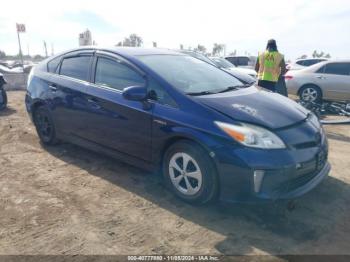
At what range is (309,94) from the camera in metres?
10.6

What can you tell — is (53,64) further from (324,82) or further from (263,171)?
(324,82)

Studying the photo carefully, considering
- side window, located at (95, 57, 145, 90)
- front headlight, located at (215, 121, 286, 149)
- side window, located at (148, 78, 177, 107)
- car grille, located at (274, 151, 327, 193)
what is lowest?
car grille, located at (274, 151, 327, 193)

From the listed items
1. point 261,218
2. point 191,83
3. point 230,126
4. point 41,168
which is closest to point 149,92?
point 191,83

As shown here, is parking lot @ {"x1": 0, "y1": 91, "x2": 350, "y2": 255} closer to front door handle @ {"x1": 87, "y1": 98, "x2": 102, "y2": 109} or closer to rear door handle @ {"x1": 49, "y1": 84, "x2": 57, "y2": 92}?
front door handle @ {"x1": 87, "y1": 98, "x2": 102, "y2": 109}

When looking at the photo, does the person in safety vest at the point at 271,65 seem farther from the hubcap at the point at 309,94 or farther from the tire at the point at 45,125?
the tire at the point at 45,125

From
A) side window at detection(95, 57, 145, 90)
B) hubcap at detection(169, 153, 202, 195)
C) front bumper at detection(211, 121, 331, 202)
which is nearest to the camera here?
front bumper at detection(211, 121, 331, 202)

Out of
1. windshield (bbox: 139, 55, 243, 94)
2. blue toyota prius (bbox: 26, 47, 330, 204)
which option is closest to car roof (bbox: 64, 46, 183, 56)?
blue toyota prius (bbox: 26, 47, 330, 204)

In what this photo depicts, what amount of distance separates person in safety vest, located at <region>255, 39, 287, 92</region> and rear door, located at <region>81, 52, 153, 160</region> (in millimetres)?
4268

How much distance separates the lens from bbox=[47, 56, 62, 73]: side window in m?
5.52

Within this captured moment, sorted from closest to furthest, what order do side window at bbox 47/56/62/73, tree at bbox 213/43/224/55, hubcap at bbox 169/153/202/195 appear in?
hubcap at bbox 169/153/202/195, side window at bbox 47/56/62/73, tree at bbox 213/43/224/55

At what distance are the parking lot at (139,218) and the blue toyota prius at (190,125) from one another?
312mm

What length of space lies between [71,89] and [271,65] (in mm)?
4576

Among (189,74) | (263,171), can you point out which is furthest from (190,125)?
(189,74)

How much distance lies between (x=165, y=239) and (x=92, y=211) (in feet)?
3.13
